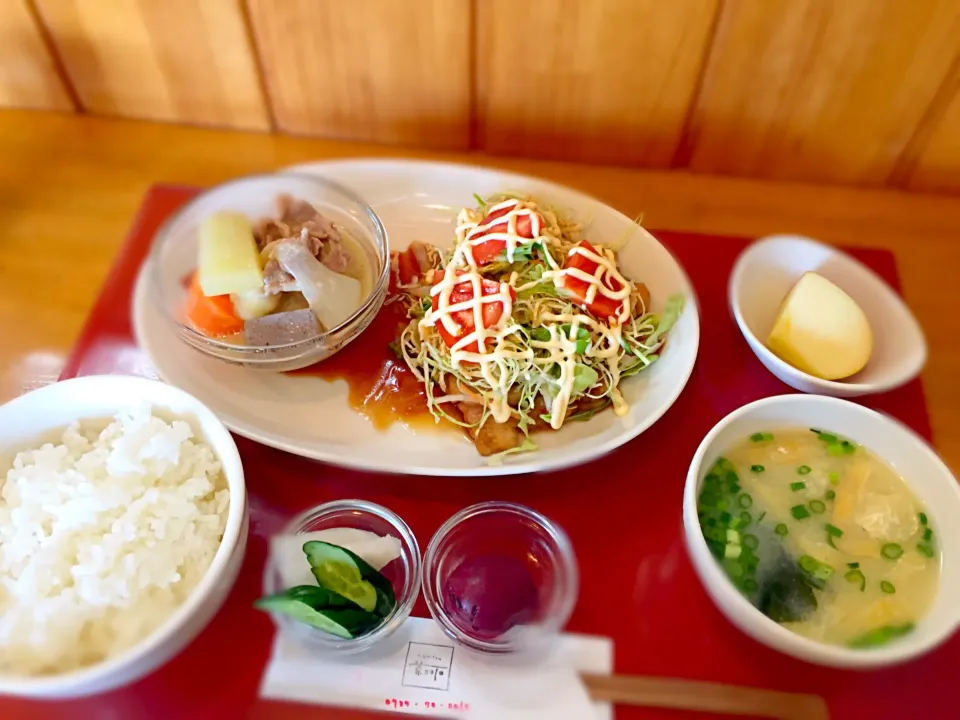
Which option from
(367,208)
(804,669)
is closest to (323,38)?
(367,208)

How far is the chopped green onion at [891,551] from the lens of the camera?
1.14m

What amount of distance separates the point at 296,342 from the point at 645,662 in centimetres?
78

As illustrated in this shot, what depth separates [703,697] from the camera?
109 centimetres

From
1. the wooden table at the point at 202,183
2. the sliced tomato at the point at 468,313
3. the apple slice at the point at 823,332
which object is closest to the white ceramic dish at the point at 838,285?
the apple slice at the point at 823,332

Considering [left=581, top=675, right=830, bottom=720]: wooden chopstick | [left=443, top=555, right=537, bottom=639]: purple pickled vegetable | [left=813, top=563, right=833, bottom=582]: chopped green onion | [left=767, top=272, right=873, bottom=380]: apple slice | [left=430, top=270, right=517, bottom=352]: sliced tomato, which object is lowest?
[left=581, top=675, right=830, bottom=720]: wooden chopstick

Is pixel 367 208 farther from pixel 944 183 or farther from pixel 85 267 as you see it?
pixel 944 183

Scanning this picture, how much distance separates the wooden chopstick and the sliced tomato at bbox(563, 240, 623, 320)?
60 centimetres

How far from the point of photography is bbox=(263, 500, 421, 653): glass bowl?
109 cm

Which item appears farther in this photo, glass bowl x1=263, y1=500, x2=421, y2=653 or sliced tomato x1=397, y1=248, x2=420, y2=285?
sliced tomato x1=397, y1=248, x2=420, y2=285

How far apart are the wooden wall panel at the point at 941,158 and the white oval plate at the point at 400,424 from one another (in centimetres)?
75

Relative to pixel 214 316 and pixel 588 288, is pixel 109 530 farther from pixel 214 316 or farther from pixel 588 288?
pixel 588 288

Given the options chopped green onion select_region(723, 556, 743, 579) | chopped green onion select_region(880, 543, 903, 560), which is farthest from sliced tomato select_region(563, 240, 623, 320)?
chopped green onion select_region(880, 543, 903, 560)

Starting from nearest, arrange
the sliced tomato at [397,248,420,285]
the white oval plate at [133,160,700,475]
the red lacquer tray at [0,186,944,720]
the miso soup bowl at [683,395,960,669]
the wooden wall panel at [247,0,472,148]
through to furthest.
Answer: the miso soup bowl at [683,395,960,669], the red lacquer tray at [0,186,944,720], the white oval plate at [133,160,700,475], the sliced tomato at [397,248,420,285], the wooden wall panel at [247,0,472,148]

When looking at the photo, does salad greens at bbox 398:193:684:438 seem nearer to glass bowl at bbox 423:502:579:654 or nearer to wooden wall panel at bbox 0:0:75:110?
glass bowl at bbox 423:502:579:654
